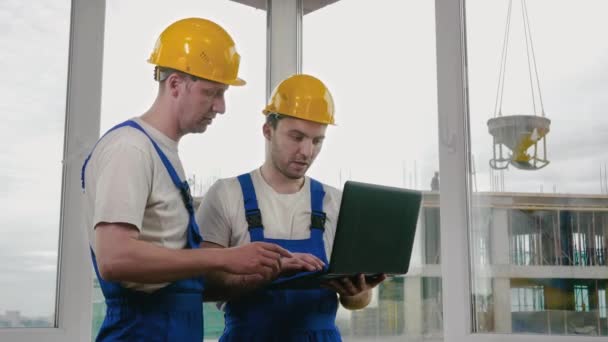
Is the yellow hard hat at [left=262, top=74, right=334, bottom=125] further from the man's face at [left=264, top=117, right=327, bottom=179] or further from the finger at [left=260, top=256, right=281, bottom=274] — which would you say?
the finger at [left=260, top=256, right=281, bottom=274]

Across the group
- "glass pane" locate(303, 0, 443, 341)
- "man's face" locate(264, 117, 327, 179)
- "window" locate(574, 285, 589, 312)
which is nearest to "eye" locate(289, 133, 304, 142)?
"man's face" locate(264, 117, 327, 179)

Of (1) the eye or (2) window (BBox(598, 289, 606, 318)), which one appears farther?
(2) window (BBox(598, 289, 606, 318))

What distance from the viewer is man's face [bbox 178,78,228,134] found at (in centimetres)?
158

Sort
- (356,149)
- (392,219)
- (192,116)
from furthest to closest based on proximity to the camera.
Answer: (356,149) < (392,219) < (192,116)

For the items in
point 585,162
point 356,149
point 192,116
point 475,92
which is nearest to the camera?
point 192,116

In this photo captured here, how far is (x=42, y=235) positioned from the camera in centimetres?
245

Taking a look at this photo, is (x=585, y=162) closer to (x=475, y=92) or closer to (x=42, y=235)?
(x=475, y=92)

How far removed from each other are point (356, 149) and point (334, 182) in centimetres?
19

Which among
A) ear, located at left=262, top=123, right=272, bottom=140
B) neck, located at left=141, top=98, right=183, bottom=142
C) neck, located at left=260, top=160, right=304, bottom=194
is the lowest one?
neck, located at left=260, top=160, right=304, bottom=194

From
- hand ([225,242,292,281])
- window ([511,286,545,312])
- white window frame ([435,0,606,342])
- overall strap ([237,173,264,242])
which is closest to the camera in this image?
hand ([225,242,292,281])

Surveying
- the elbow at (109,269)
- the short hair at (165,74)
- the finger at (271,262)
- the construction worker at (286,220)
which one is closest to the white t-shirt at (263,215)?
the construction worker at (286,220)

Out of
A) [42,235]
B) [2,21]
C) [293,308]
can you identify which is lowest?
[293,308]

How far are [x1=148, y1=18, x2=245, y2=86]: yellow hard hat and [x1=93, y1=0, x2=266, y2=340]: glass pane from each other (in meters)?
1.04

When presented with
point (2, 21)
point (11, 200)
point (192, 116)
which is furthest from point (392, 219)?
point (2, 21)
